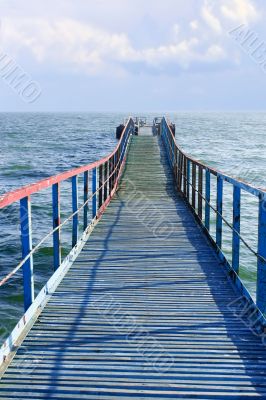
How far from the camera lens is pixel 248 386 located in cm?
339

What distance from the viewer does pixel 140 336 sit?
4078 mm

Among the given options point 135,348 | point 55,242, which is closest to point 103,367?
point 135,348

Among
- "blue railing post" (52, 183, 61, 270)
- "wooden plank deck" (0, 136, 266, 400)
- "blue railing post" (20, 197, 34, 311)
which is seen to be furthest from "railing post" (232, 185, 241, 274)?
"blue railing post" (20, 197, 34, 311)

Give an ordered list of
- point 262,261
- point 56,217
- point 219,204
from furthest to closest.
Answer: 1. point 219,204
2. point 56,217
3. point 262,261

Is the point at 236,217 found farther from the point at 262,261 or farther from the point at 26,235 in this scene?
the point at 26,235

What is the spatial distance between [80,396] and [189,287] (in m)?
2.33

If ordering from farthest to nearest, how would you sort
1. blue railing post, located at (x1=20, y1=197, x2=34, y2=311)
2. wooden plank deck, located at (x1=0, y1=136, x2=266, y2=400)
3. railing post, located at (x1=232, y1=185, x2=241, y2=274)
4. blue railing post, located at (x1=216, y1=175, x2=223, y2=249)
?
blue railing post, located at (x1=216, y1=175, x2=223, y2=249), railing post, located at (x1=232, y1=185, x2=241, y2=274), blue railing post, located at (x1=20, y1=197, x2=34, y2=311), wooden plank deck, located at (x1=0, y1=136, x2=266, y2=400)

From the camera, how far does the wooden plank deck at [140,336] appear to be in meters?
3.39

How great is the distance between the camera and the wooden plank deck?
3.39 m

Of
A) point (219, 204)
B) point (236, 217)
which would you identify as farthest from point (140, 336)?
point (219, 204)

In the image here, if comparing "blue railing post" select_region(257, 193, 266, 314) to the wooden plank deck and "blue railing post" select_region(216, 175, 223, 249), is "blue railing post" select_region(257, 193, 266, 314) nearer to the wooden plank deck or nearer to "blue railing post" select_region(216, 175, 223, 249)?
the wooden plank deck

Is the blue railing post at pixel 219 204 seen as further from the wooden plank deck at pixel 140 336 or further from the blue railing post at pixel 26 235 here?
the blue railing post at pixel 26 235

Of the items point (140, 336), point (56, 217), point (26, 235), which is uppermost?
point (26, 235)

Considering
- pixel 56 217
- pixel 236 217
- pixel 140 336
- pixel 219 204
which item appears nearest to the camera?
pixel 140 336
